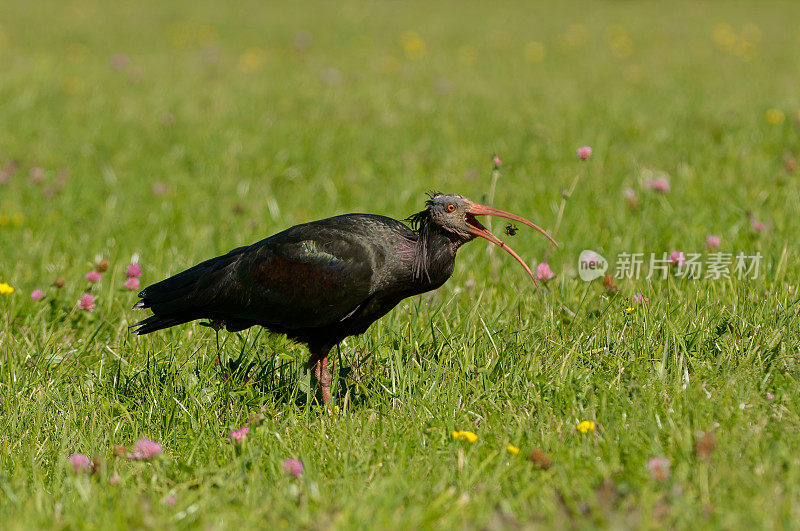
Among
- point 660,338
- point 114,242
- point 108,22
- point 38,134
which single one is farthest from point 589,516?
point 108,22

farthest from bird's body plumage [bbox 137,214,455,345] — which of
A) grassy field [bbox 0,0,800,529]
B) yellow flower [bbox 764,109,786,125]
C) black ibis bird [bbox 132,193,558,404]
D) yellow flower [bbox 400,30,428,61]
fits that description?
yellow flower [bbox 400,30,428,61]

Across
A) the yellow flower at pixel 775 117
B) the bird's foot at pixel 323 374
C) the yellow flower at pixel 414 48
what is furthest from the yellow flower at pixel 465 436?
the yellow flower at pixel 414 48

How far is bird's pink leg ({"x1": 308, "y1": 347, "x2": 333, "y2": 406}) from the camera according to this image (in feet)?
13.1

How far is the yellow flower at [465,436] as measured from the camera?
3.15m

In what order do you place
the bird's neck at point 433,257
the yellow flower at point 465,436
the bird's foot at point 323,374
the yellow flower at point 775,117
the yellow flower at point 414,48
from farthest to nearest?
the yellow flower at point 414,48 → the yellow flower at point 775,117 → the bird's foot at point 323,374 → the bird's neck at point 433,257 → the yellow flower at point 465,436

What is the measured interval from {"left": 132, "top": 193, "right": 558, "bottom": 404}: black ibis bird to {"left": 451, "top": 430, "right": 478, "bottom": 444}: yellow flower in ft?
2.45

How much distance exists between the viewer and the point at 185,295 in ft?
13.4

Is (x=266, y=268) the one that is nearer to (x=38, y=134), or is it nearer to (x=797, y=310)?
(x=797, y=310)

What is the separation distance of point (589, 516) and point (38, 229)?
5096 millimetres

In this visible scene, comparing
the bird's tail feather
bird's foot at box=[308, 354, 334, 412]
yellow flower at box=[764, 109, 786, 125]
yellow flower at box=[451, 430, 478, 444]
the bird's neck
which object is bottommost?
bird's foot at box=[308, 354, 334, 412]

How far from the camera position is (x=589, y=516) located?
104 inches

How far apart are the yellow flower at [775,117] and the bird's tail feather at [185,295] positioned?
6.01 m

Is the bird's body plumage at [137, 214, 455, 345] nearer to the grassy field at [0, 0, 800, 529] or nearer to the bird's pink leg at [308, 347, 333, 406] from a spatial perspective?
the bird's pink leg at [308, 347, 333, 406]
